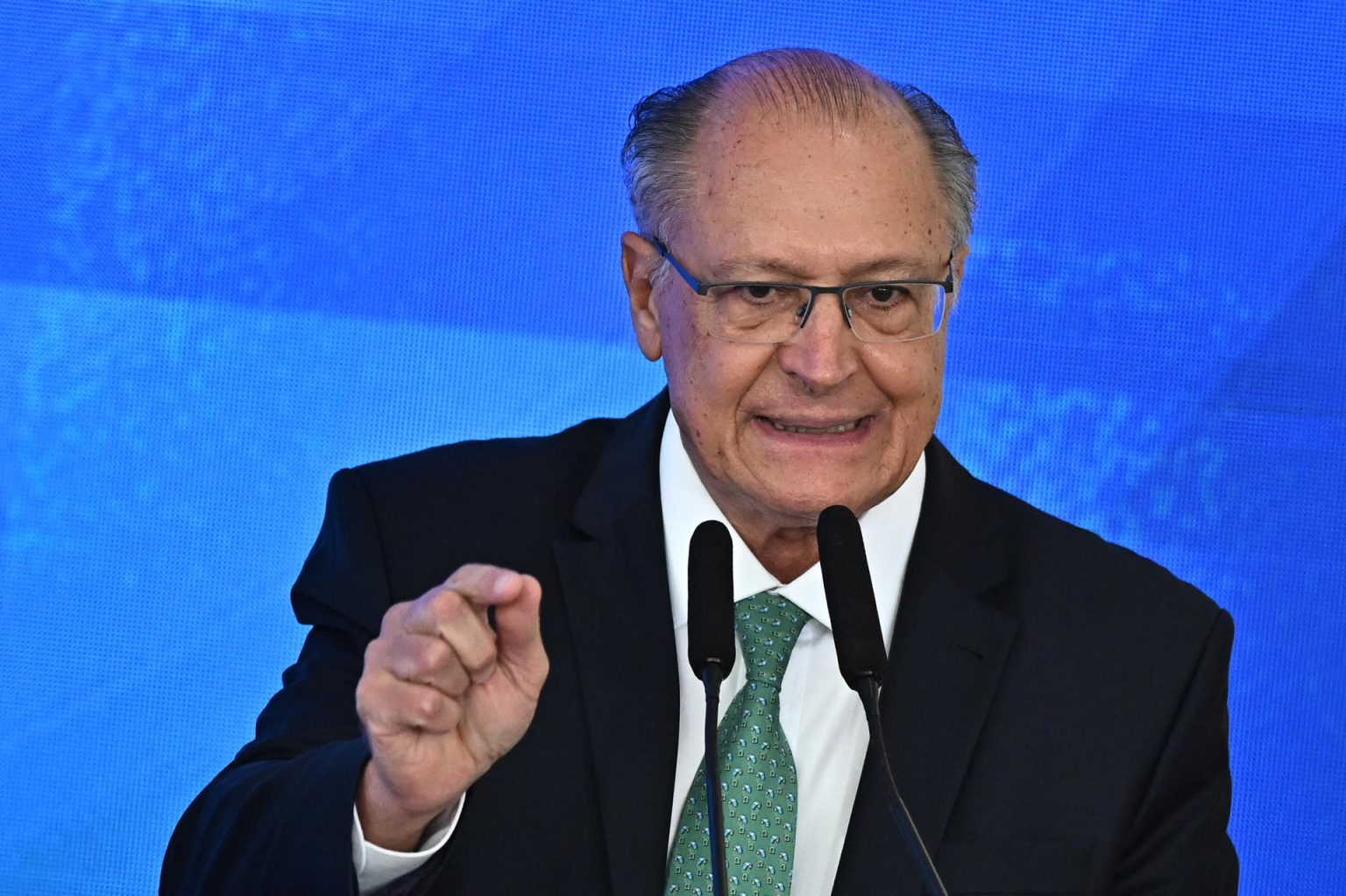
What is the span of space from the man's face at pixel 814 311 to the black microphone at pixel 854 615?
1.44 ft

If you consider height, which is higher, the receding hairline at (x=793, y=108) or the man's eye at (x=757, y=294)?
the receding hairline at (x=793, y=108)

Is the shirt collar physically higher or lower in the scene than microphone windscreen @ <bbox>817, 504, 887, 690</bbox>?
higher

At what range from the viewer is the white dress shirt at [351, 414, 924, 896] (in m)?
1.94

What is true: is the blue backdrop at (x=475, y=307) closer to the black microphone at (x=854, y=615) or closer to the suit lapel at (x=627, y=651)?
the suit lapel at (x=627, y=651)

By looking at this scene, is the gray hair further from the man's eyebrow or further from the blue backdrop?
the blue backdrop

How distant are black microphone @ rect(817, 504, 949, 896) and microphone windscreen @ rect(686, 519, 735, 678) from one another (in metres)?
0.08

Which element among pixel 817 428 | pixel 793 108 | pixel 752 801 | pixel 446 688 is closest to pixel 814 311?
pixel 817 428

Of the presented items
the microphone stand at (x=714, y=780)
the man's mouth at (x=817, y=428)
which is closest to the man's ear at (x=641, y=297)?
the man's mouth at (x=817, y=428)

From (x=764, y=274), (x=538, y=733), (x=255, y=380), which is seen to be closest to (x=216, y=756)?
(x=255, y=380)

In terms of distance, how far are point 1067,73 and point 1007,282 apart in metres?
0.34

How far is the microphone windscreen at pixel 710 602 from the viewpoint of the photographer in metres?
1.48

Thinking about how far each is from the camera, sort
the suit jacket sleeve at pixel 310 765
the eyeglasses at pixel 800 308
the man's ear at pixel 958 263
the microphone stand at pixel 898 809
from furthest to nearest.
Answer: the man's ear at pixel 958 263
the eyeglasses at pixel 800 308
the suit jacket sleeve at pixel 310 765
the microphone stand at pixel 898 809

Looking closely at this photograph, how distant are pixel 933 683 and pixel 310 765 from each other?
713 millimetres

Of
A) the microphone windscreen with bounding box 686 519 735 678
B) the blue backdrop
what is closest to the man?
the microphone windscreen with bounding box 686 519 735 678
